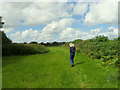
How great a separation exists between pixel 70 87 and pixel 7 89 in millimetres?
3459

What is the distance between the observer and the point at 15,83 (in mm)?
6719

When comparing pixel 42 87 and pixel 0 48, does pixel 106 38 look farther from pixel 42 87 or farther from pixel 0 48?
pixel 0 48

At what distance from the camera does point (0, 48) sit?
1994 centimetres

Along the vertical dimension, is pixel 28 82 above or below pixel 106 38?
below

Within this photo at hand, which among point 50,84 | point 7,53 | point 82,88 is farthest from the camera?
point 7,53

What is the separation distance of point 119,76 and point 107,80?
2.75ft

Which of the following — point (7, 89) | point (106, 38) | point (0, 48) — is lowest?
point (7, 89)

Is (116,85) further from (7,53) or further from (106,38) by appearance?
(7,53)

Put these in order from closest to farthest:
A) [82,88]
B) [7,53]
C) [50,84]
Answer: [82,88]
[50,84]
[7,53]

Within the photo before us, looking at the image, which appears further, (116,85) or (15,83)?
(15,83)

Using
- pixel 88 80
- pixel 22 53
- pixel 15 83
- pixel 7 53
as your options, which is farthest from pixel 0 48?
pixel 88 80

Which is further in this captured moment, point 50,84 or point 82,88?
point 50,84

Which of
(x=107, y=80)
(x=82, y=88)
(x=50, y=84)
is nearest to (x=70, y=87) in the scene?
(x=82, y=88)

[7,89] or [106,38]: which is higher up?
[106,38]
